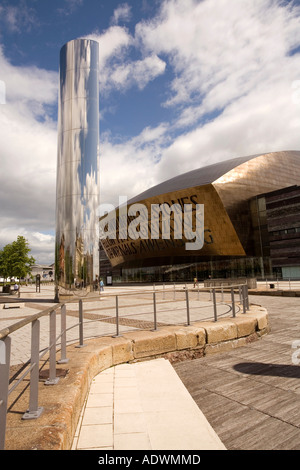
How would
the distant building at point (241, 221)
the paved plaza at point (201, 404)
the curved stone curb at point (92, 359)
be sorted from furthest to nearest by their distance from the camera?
the distant building at point (241, 221) → the paved plaza at point (201, 404) → the curved stone curb at point (92, 359)

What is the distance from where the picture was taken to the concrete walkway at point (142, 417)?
8.91 ft

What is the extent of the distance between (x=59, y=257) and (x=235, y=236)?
3421cm

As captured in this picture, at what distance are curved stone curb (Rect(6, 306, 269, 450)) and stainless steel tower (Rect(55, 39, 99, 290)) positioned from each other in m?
9.12

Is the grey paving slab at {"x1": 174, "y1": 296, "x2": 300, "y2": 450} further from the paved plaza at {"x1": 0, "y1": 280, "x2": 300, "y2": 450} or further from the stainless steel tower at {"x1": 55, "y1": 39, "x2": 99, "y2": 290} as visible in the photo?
the stainless steel tower at {"x1": 55, "y1": 39, "x2": 99, "y2": 290}

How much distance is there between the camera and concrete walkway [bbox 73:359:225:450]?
2715mm

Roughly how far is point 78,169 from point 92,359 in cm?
1212

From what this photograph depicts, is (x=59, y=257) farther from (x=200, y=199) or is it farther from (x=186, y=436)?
(x=200, y=199)

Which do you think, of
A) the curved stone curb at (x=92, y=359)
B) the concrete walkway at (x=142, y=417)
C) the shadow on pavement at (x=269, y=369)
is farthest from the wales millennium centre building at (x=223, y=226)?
the concrete walkway at (x=142, y=417)

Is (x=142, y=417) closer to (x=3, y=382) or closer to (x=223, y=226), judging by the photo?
(x=3, y=382)

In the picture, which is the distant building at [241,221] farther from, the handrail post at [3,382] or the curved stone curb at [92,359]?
the handrail post at [3,382]

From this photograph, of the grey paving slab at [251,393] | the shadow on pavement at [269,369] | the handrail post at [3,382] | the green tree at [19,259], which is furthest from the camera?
the green tree at [19,259]

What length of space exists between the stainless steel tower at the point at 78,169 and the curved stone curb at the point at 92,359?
9120 millimetres

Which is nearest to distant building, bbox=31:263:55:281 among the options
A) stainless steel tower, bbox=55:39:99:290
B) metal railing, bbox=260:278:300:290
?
metal railing, bbox=260:278:300:290
